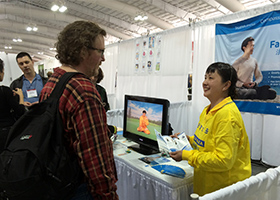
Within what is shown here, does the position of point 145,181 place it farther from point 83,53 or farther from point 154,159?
point 83,53

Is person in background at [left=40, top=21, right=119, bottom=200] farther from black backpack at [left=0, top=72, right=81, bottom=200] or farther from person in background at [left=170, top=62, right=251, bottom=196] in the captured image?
person in background at [left=170, top=62, right=251, bottom=196]

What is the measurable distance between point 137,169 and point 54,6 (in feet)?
16.7

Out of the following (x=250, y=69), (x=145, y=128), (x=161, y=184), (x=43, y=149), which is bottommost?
(x=161, y=184)

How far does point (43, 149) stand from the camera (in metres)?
0.79

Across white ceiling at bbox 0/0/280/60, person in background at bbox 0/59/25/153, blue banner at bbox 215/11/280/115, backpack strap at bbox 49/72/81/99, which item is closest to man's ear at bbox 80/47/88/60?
backpack strap at bbox 49/72/81/99

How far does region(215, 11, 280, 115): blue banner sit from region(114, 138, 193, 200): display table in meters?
2.48

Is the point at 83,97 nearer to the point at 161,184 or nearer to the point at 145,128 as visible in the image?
the point at 161,184

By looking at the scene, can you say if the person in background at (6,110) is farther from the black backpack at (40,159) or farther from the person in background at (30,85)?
the black backpack at (40,159)

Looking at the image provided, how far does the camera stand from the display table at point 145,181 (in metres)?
1.46

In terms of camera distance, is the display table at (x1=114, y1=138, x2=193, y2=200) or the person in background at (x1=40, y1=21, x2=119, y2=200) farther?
the display table at (x1=114, y1=138, x2=193, y2=200)

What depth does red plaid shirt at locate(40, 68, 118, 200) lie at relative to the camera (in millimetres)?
863

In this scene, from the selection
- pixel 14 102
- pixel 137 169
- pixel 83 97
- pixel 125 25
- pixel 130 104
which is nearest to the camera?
pixel 83 97

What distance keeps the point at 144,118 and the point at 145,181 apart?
2.07 ft

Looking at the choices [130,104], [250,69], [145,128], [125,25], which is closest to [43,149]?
[145,128]
